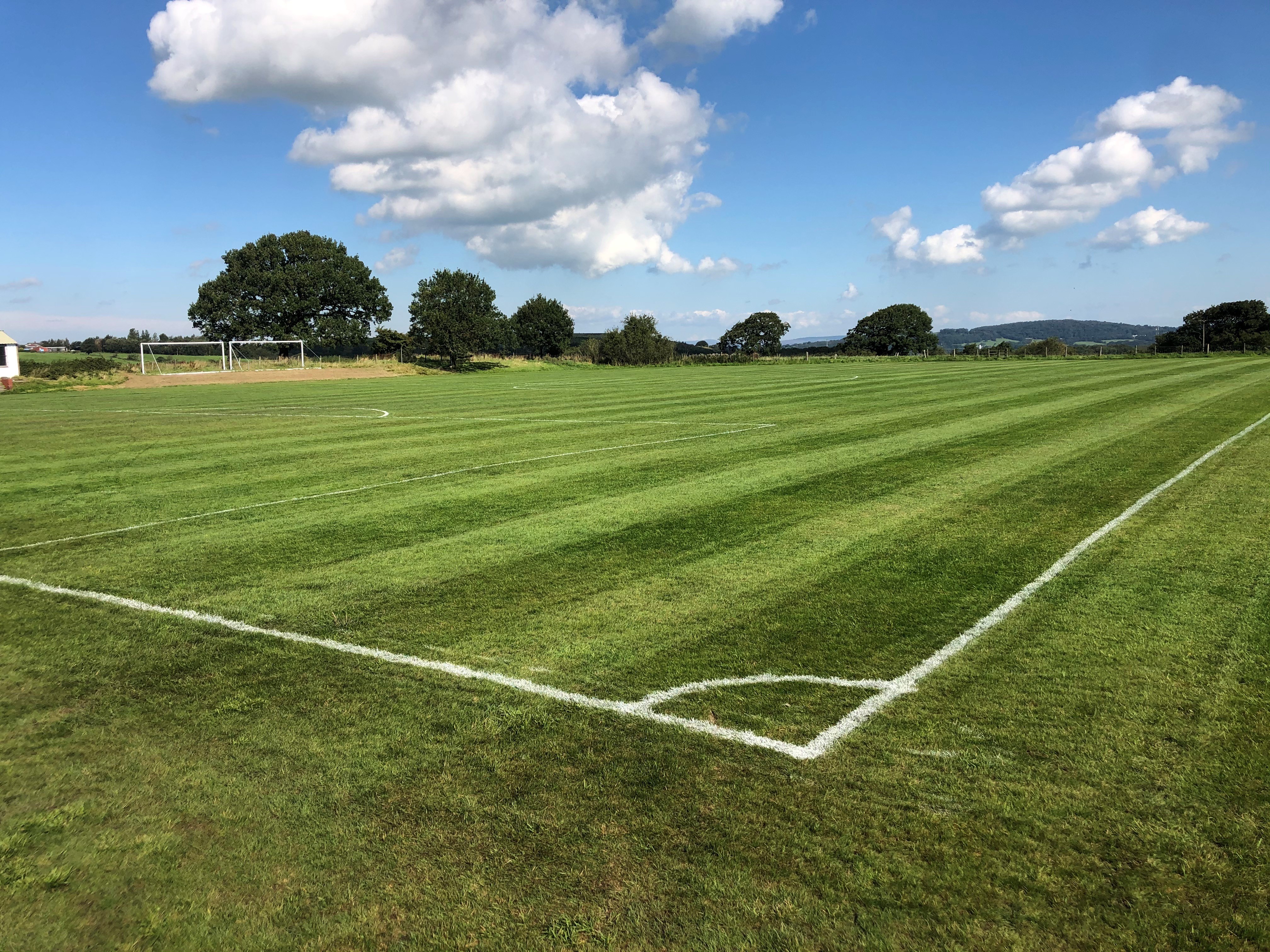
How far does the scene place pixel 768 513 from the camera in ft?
27.5

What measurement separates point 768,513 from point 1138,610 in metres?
3.59

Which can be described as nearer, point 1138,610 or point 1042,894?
point 1042,894

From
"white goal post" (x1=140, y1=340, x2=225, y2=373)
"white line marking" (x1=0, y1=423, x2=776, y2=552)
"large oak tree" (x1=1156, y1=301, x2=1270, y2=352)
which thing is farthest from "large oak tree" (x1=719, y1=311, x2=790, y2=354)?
"white line marking" (x1=0, y1=423, x2=776, y2=552)

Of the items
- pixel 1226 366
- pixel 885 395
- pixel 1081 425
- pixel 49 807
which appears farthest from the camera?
pixel 1226 366

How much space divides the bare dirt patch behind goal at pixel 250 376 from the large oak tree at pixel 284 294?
2413 cm

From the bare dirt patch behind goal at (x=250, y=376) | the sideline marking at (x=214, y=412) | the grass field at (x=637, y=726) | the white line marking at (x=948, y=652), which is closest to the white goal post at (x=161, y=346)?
the bare dirt patch behind goal at (x=250, y=376)

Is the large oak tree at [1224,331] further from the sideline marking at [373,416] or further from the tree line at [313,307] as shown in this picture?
the sideline marking at [373,416]

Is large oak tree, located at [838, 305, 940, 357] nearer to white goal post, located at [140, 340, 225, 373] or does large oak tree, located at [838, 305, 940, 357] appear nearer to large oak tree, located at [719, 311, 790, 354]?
large oak tree, located at [719, 311, 790, 354]

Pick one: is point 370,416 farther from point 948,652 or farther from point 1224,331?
point 1224,331

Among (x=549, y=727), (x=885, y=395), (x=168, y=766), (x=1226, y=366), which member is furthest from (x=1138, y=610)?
(x=1226, y=366)

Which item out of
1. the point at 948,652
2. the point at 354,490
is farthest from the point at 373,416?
the point at 948,652

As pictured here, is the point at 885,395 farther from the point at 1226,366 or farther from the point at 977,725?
the point at 1226,366

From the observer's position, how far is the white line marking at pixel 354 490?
7809 millimetres

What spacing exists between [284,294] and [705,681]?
86.7 metres
